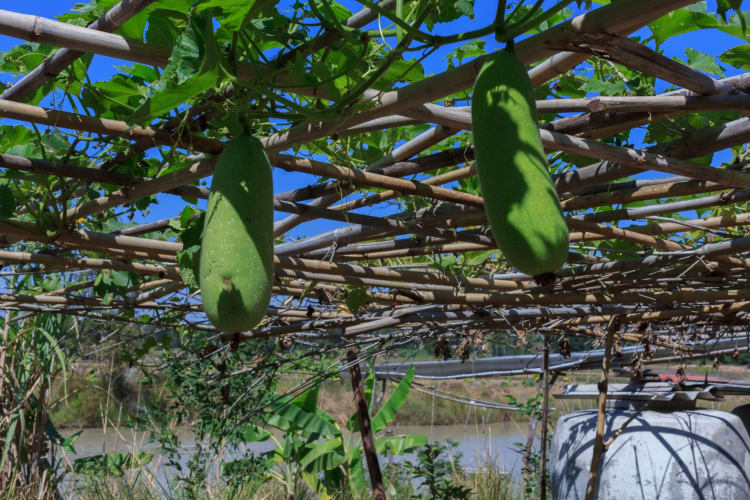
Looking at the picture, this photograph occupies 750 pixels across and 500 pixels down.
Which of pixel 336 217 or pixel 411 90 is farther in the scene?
pixel 336 217

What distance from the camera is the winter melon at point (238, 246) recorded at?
654mm

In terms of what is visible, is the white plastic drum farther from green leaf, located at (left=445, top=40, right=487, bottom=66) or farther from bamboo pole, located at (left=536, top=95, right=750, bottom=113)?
bamboo pole, located at (left=536, top=95, right=750, bottom=113)

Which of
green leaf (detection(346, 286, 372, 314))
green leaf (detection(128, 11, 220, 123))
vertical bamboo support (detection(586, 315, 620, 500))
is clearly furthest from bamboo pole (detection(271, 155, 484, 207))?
vertical bamboo support (detection(586, 315, 620, 500))

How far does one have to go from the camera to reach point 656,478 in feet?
10.9

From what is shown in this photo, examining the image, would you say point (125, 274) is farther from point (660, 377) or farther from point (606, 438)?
point (660, 377)

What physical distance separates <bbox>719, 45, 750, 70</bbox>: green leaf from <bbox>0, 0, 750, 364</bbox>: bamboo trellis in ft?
0.43

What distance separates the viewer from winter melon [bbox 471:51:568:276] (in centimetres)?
57

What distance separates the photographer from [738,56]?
130cm

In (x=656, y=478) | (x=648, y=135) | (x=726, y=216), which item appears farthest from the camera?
(x=656, y=478)

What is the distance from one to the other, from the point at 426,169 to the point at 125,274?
1.62 m

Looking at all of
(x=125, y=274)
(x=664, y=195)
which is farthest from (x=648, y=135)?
(x=125, y=274)

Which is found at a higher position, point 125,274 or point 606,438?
point 125,274

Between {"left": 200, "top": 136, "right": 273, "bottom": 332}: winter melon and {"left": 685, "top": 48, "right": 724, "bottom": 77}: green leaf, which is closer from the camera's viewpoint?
{"left": 200, "top": 136, "right": 273, "bottom": 332}: winter melon

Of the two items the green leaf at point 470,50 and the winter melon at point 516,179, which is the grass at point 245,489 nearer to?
the green leaf at point 470,50
